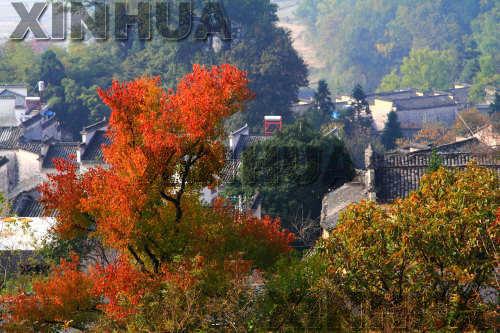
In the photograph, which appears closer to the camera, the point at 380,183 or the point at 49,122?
the point at 380,183

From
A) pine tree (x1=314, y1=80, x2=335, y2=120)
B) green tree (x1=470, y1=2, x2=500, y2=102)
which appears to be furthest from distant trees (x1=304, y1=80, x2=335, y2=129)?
green tree (x1=470, y1=2, x2=500, y2=102)

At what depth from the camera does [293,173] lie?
3456cm

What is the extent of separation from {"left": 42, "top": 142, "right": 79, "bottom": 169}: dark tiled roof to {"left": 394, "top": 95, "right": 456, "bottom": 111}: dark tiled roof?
105 feet

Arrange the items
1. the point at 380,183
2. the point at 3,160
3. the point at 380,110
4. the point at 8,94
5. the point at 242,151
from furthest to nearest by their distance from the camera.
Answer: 1. the point at 380,110
2. the point at 8,94
3. the point at 3,160
4. the point at 242,151
5. the point at 380,183

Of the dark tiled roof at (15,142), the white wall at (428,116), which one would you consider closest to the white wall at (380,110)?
the white wall at (428,116)

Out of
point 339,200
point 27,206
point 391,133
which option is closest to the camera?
point 339,200

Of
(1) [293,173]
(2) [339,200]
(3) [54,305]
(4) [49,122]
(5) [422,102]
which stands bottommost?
(5) [422,102]

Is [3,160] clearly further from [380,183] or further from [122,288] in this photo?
[122,288]

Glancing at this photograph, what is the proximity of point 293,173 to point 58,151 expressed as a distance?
12.5 metres

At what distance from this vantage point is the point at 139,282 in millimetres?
15328

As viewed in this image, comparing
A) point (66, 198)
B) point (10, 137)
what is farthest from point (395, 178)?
point (10, 137)

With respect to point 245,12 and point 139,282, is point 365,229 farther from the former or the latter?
point 245,12

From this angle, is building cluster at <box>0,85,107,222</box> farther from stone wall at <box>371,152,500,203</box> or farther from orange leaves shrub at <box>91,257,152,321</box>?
orange leaves shrub at <box>91,257,152,321</box>

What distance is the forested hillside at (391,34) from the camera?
363ft
